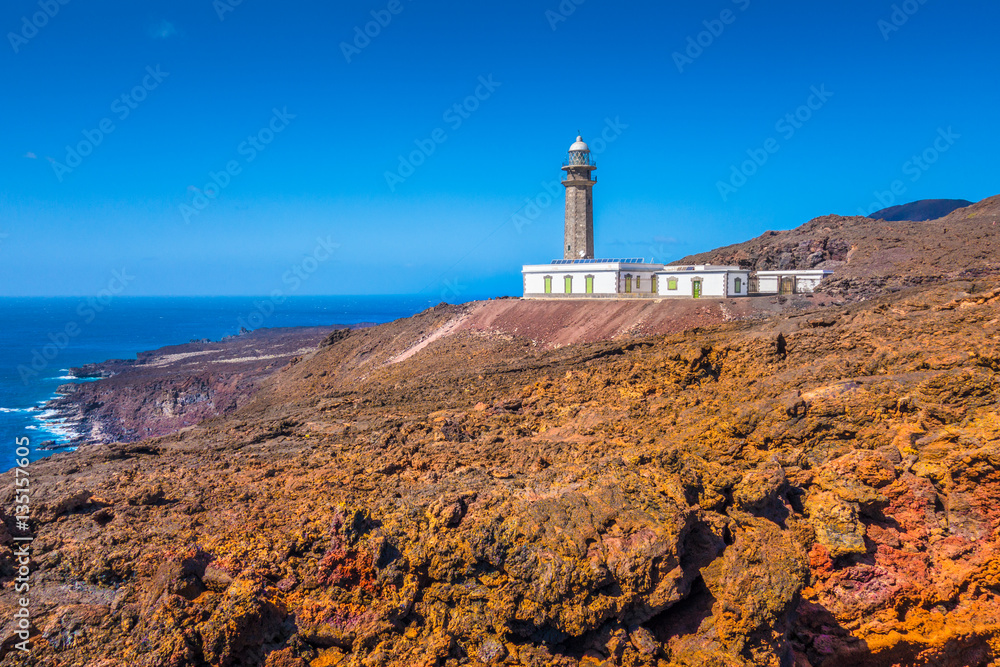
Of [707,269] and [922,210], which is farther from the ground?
[922,210]

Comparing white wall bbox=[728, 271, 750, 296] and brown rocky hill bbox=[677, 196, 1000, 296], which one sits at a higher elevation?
brown rocky hill bbox=[677, 196, 1000, 296]

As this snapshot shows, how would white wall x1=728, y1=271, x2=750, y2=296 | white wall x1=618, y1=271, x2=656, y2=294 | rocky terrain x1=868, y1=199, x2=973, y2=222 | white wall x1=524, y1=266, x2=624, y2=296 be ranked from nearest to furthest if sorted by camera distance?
white wall x1=728, y1=271, x2=750, y2=296
white wall x1=618, y1=271, x2=656, y2=294
white wall x1=524, y1=266, x2=624, y2=296
rocky terrain x1=868, y1=199, x2=973, y2=222

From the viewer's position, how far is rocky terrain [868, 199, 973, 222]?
100 metres

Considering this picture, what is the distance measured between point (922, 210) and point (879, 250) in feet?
257

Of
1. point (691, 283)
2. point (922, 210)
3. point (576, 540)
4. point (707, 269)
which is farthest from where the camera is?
point (922, 210)

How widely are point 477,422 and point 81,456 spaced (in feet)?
22.1

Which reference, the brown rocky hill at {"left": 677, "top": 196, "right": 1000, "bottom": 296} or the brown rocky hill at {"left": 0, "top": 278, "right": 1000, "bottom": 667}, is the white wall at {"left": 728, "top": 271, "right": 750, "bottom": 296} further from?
the brown rocky hill at {"left": 0, "top": 278, "right": 1000, "bottom": 667}

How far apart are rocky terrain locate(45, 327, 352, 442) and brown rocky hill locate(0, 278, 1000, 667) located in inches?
1264

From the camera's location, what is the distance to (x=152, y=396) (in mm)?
45906

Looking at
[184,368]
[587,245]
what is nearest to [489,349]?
[587,245]

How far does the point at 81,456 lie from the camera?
10.3 meters

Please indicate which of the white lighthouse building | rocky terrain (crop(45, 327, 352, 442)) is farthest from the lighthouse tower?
rocky terrain (crop(45, 327, 352, 442))

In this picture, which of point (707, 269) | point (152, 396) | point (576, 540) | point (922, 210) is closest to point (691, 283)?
point (707, 269)

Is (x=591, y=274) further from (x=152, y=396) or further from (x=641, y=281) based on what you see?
(x=152, y=396)
